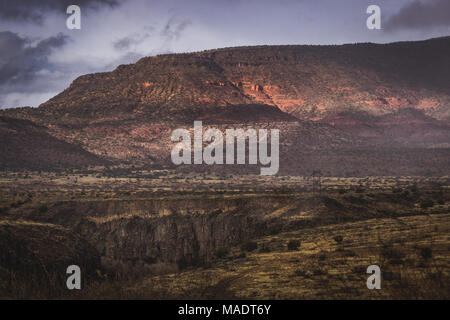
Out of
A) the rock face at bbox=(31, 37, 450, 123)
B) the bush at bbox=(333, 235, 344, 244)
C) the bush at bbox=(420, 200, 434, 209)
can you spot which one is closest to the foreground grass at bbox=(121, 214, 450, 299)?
the bush at bbox=(333, 235, 344, 244)

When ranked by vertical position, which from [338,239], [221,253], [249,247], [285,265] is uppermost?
[338,239]

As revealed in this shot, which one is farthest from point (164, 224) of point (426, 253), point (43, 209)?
point (426, 253)

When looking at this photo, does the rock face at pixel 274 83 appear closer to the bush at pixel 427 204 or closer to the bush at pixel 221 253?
the bush at pixel 427 204

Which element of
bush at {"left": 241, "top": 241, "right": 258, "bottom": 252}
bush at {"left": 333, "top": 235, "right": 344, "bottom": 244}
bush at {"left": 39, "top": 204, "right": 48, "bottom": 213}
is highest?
bush at {"left": 39, "top": 204, "right": 48, "bottom": 213}

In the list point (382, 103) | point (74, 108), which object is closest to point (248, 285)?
point (74, 108)

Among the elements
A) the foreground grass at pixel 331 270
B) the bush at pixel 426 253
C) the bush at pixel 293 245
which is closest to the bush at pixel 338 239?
the foreground grass at pixel 331 270

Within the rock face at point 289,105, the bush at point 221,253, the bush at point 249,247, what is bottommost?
the bush at point 221,253

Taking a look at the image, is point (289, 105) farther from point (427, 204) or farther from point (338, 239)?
point (338, 239)

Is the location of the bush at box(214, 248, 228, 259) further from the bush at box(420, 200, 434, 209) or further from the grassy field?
the bush at box(420, 200, 434, 209)

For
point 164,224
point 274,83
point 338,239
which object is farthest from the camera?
point 274,83

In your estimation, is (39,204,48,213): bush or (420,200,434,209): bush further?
(39,204,48,213): bush

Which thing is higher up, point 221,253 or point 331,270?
point 331,270
